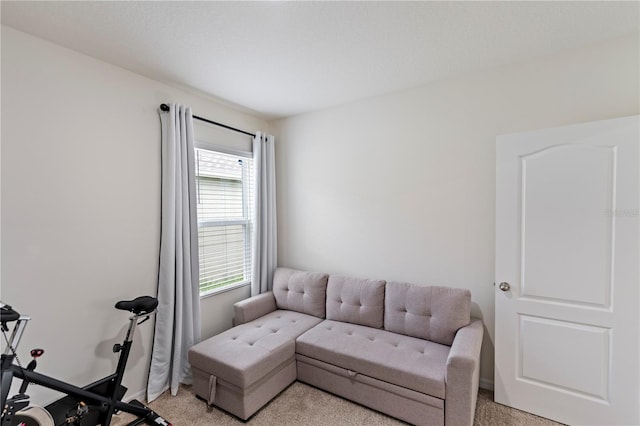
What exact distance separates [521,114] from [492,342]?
1.80 metres

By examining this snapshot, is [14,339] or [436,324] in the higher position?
[14,339]

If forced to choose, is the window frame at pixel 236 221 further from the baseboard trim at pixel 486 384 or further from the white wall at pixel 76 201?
the baseboard trim at pixel 486 384

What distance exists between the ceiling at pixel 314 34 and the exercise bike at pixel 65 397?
1621 millimetres

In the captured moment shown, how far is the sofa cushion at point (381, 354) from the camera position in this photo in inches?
75.9

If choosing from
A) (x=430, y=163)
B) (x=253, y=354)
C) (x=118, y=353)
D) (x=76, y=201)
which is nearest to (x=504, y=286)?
(x=430, y=163)

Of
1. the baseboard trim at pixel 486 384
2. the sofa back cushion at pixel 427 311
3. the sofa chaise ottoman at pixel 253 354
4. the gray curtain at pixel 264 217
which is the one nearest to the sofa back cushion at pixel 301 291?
the sofa chaise ottoman at pixel 253 354

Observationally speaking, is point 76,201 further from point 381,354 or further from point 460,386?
point 460,386

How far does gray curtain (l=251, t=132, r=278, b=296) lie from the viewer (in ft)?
10.5

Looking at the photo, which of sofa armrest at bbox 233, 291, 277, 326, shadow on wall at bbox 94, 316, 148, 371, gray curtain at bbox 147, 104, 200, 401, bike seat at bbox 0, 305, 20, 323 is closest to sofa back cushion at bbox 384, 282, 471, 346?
sofa armrest at bbox 233, 291, 277, 326

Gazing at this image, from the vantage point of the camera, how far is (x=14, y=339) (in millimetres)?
1494

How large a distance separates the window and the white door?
241 centimetres

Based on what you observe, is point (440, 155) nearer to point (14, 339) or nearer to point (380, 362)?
point (380, 362)

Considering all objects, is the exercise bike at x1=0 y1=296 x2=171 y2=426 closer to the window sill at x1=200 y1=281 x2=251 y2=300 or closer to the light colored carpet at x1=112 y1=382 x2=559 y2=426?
the light colored carpet at x1=112 y1=382 x2=559 y2=426

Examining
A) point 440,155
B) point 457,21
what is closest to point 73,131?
point 457,21
